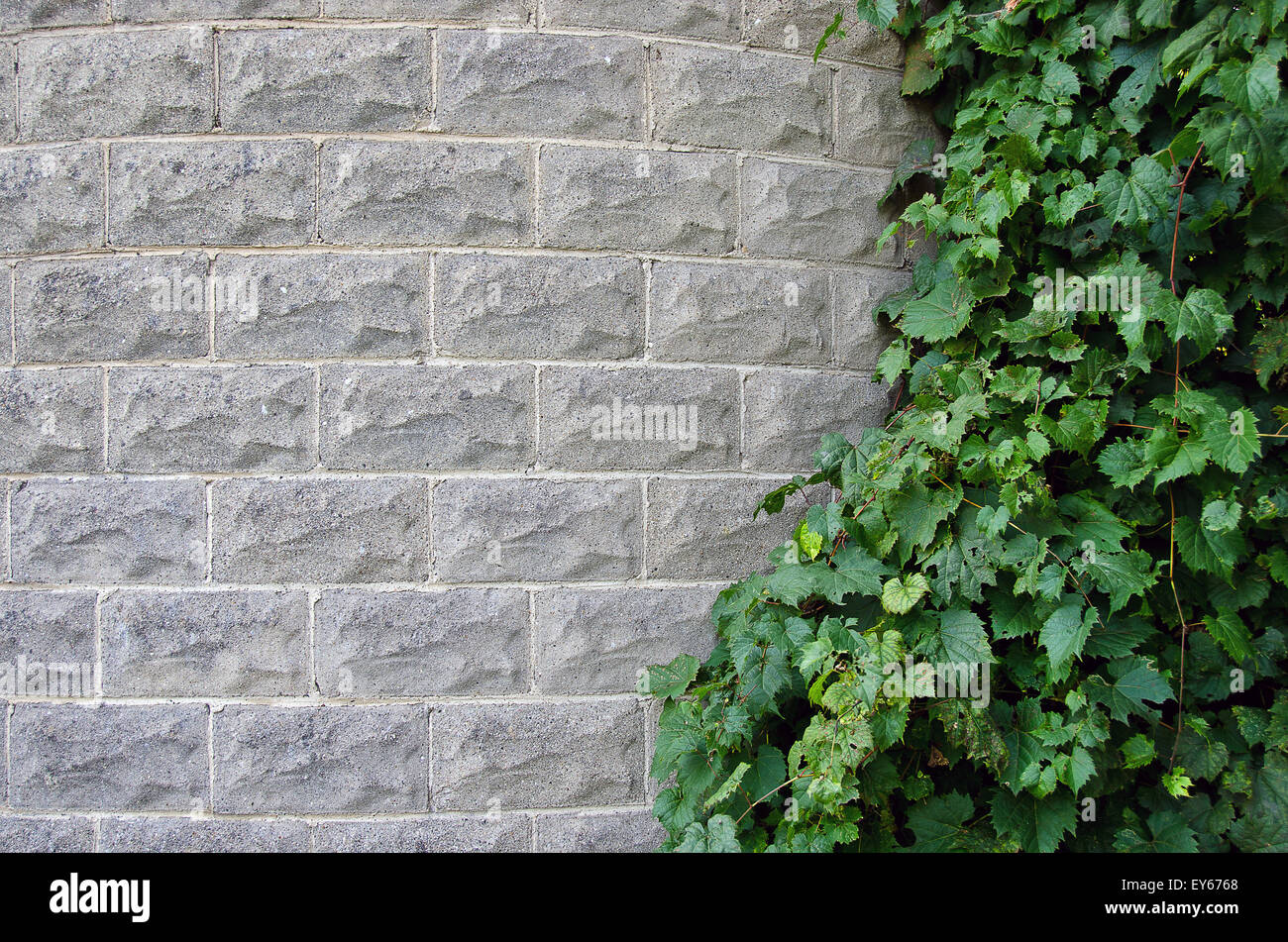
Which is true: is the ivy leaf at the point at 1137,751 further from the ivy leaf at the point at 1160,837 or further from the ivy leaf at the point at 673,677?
the ivy leaf at the point at 673,677

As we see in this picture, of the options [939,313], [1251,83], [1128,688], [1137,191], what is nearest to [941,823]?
[1128,688]

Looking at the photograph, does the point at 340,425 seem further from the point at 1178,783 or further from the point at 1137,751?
the point at 1178,783

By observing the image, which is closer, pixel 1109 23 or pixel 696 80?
pixel 1109 23

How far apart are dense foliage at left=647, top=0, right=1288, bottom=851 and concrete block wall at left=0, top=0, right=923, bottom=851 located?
1.35ft

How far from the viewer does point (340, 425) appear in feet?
7.86

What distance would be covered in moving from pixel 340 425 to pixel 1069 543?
7.06 feet

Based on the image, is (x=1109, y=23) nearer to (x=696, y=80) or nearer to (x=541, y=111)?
(x=696, y=80)

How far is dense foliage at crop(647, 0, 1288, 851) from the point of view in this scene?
83.2 inches

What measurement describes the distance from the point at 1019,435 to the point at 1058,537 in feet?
1.00

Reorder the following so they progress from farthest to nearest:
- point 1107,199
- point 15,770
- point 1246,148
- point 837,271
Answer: point 837,271, point 15,770, point 1107,199, point 1246,148

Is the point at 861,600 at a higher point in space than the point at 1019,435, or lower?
lower

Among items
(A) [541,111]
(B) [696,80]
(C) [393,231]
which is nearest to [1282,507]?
(B) [696,80]

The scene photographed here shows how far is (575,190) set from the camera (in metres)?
2.46

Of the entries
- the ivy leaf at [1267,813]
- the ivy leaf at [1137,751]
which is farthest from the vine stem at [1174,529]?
the ivy leaf at [1267,813]
